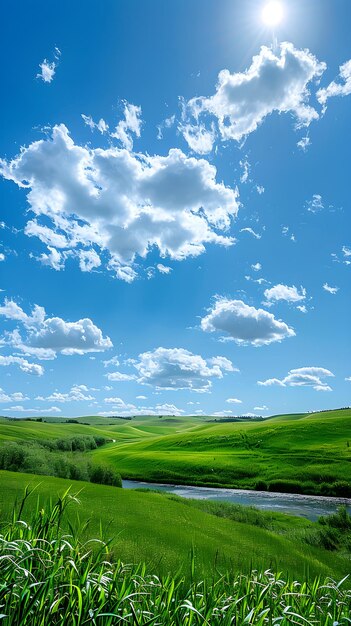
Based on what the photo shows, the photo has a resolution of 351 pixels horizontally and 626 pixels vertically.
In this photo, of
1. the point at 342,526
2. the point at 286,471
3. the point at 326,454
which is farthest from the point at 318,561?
the point at 326,454

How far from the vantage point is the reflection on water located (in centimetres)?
4731

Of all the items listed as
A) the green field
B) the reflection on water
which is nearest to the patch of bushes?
the green field

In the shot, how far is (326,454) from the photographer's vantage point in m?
71.8

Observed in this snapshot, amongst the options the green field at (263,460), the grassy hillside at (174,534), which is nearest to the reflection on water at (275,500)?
the green field at (263,460)

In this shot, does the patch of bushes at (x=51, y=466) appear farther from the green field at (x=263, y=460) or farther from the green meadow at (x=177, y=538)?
the green field at (x=263, y=460)

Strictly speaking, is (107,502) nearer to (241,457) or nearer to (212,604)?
(212,604)

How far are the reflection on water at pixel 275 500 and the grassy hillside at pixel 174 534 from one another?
18.2 m

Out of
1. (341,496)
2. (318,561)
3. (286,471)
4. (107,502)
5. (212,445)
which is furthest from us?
(212,445)

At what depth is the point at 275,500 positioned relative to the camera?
53719mm

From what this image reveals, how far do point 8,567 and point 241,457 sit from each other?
79.7 meters

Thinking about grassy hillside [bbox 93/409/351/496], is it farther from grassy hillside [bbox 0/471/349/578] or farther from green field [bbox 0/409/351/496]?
grassy hillside [bbox 0/471/349/578]

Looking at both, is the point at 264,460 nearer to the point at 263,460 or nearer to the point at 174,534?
the point at 263,460

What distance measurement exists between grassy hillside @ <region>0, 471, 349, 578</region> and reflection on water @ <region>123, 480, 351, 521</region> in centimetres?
1821

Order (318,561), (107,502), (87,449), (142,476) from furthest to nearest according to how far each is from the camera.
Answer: (87,449) → (142,476) → (107,502) → (318,561)
